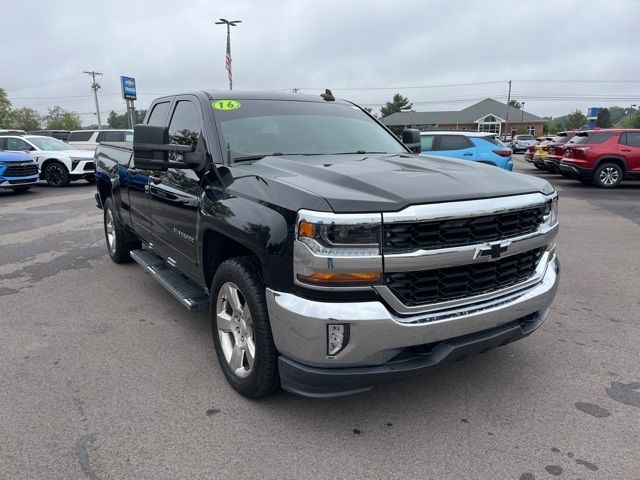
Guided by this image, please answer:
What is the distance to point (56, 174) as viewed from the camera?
636 inches

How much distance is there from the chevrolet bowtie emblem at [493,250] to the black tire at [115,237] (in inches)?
181

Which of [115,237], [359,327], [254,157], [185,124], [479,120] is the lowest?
[115,237]

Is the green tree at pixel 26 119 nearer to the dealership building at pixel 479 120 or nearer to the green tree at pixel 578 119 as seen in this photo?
the dealership building at pixel 479 120

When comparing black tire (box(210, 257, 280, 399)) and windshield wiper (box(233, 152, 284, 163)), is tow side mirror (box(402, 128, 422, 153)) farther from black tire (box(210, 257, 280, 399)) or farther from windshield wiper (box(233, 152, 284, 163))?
black tire (box(210, 257, 280, 399))

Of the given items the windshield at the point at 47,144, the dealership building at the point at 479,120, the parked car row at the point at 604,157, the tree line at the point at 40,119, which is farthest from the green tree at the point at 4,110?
the parked car row at the point at 604,157

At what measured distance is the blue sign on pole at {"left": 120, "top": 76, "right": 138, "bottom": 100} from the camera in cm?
2512

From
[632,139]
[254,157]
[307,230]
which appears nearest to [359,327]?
[307,230]

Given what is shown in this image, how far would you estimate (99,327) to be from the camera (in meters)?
4.31

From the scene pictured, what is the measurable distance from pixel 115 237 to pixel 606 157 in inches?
551

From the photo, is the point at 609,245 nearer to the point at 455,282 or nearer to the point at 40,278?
the point at 455,282

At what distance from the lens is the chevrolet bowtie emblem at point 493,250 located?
8.68 feet

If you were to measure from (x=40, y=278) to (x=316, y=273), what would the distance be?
15.5ft

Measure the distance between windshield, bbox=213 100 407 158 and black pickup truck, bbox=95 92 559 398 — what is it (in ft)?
0.05

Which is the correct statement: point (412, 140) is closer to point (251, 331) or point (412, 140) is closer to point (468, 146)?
point (251, 331)
